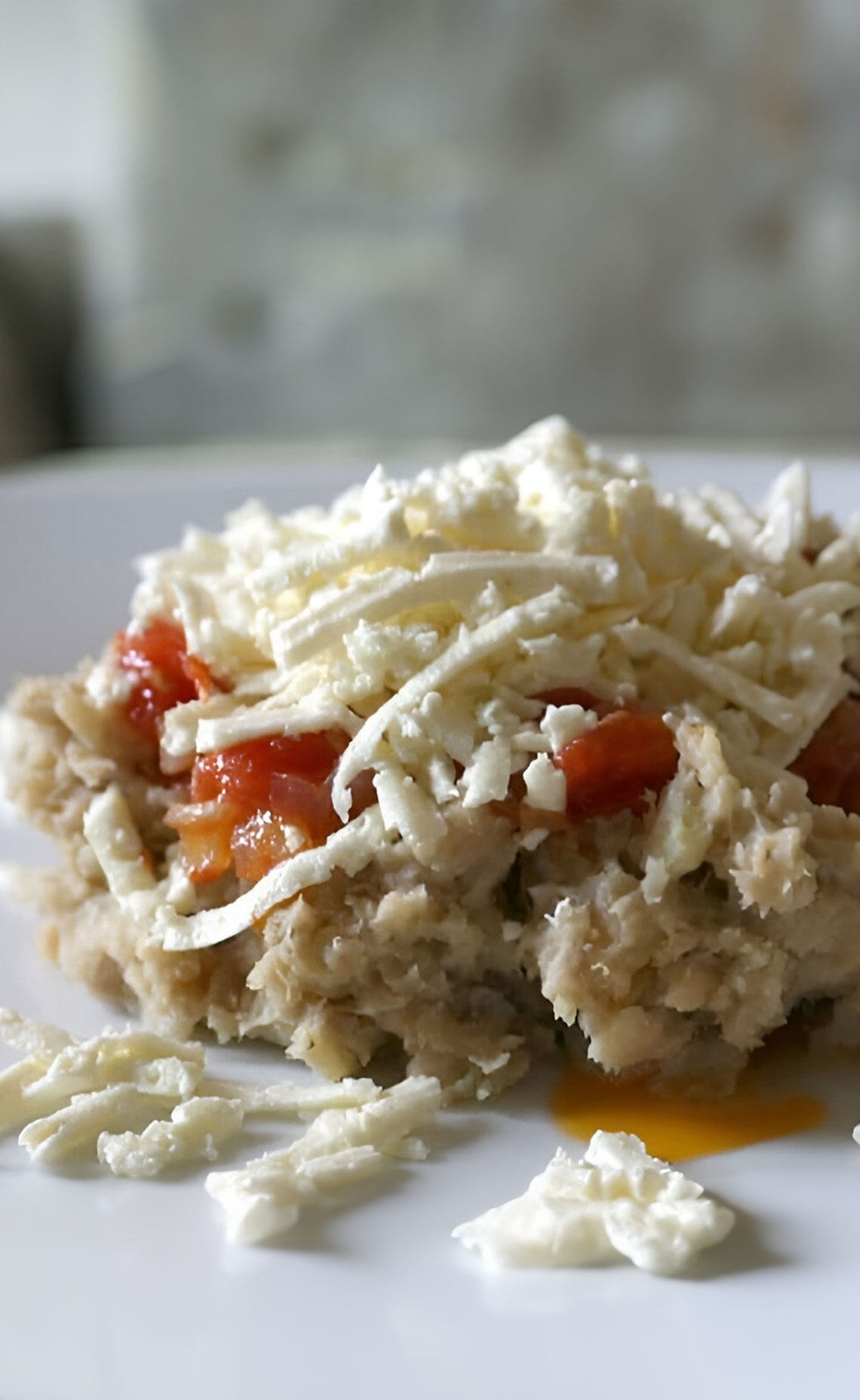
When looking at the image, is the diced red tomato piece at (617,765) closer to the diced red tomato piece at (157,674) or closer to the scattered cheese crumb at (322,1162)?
→ the scattered cheese crumb at (322,1162)

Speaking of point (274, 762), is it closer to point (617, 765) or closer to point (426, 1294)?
point (617, 765)

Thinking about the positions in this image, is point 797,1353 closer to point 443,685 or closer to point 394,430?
point 443,685

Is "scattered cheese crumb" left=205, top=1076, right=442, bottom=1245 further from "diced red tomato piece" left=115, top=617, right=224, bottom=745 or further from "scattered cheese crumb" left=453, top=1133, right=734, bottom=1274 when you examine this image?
"diced red tomato piece" left=115, top=617, right=224, bottom=745

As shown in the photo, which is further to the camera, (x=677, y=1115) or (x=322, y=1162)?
(x=677, y=1115)

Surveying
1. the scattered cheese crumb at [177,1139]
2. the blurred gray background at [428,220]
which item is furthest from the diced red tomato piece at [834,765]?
the blurred gray background at [428,220]

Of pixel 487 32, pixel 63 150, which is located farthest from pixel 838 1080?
pixel 63 150

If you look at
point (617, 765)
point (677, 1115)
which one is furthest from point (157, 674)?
point (677, 1115)
